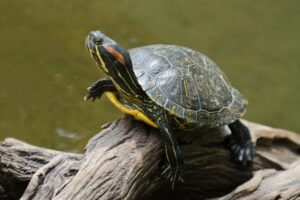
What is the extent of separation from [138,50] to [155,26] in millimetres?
2087

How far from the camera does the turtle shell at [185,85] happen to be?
182 cm

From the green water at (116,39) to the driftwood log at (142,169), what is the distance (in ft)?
2.60

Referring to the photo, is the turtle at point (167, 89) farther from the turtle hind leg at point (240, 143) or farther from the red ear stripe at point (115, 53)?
the turtle hind leg at point (240, 143)

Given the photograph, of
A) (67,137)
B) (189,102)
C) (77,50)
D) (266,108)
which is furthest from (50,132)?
(266,108)

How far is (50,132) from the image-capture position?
8.95 feet

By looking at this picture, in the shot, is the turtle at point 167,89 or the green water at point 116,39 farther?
the green water at point 116,39

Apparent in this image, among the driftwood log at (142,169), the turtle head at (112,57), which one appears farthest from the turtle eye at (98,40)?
the driftwood log at (142,169)

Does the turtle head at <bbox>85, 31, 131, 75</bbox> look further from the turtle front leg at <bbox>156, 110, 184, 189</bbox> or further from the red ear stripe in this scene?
the turtle front leg at <bbox>156, 110, 184, 189</bbox>

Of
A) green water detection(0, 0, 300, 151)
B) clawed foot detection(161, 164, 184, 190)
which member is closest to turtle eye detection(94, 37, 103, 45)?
clawed foot detection(161, 164, 184, 190)

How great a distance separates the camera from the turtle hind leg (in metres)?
2.13

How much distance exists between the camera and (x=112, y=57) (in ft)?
5.67

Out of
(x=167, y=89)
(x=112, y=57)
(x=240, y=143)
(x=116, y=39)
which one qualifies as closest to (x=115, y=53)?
(x=112, y=57)

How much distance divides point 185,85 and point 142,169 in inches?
14.8

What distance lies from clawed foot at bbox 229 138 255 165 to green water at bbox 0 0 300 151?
93cm
